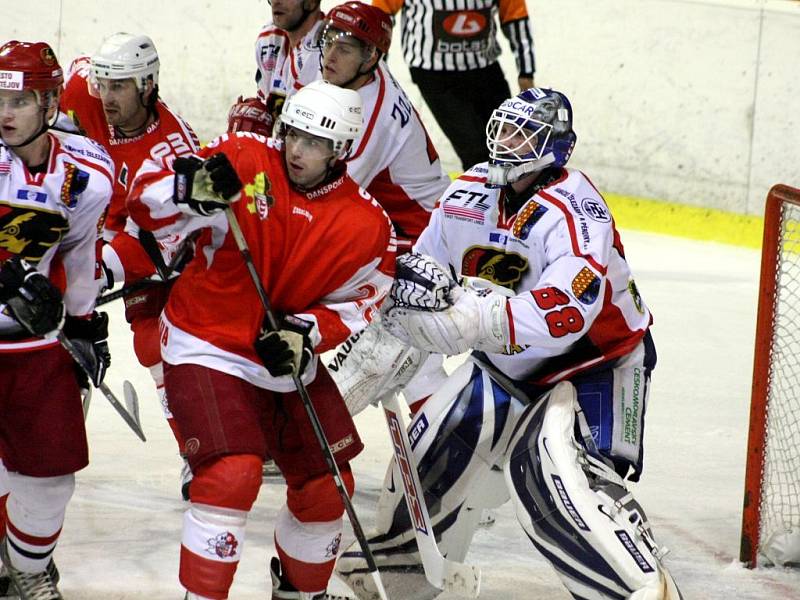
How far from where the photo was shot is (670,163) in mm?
7492

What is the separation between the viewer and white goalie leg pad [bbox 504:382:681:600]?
10.9 ft

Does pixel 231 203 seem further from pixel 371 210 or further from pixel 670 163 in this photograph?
pixel 670 163

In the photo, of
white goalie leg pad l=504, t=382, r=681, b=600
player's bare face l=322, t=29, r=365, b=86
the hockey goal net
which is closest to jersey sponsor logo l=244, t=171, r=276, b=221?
white goalie leg pad l=504, t=382, r=681, b=600

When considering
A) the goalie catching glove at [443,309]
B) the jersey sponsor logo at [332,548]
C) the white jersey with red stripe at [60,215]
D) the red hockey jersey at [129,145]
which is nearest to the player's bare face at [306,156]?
the goalie catching glove at [443,309]

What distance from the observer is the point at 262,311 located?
3.23 metres

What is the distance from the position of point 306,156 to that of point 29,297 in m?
0.63

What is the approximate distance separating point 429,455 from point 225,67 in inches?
178

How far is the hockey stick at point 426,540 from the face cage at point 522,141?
0.65 meters

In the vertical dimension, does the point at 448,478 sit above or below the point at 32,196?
below

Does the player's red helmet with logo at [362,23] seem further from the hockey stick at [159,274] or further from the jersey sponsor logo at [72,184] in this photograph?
the jersey sponsor logo at [72,184]

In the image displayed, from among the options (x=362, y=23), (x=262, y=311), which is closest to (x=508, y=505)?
(x=362, y=23)

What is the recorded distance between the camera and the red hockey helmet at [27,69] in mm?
3217

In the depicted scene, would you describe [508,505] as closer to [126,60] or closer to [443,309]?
[443,309]

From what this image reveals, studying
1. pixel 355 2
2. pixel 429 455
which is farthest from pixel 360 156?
pixel 429 455
